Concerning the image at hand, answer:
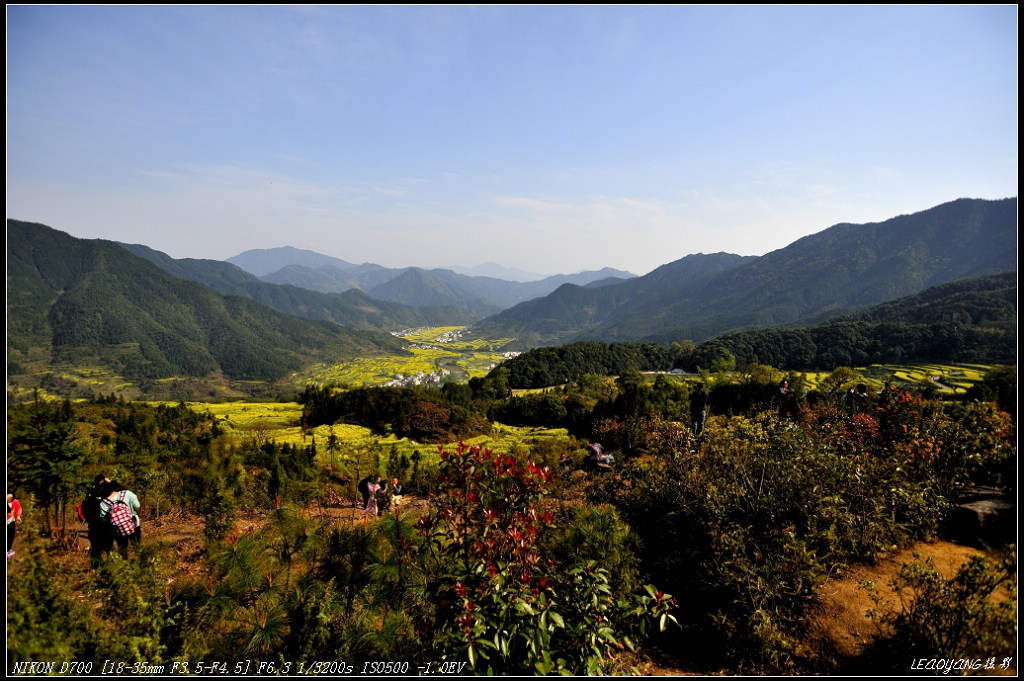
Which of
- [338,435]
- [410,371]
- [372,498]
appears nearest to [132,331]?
[410,371]

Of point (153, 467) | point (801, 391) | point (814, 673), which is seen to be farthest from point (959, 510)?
point (153, 467)

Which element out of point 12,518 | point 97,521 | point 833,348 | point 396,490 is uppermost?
point 833,348

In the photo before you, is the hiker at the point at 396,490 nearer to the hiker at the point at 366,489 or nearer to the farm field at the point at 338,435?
the hiker at the point at 366,489

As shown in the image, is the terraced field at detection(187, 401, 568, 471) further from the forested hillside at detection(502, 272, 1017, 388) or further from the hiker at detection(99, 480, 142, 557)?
the forested hillside at detection(502, 272, 1017, 388)

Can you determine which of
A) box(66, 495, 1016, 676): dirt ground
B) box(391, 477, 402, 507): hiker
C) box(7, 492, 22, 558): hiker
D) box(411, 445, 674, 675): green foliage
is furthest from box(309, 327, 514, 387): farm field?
box(411, 445, 674, 675): green foliage

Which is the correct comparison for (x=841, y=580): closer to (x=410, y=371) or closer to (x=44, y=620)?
(x=44, y=620)

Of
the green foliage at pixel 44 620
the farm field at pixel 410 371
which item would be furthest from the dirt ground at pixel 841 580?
the farm field at pixel 410 371
